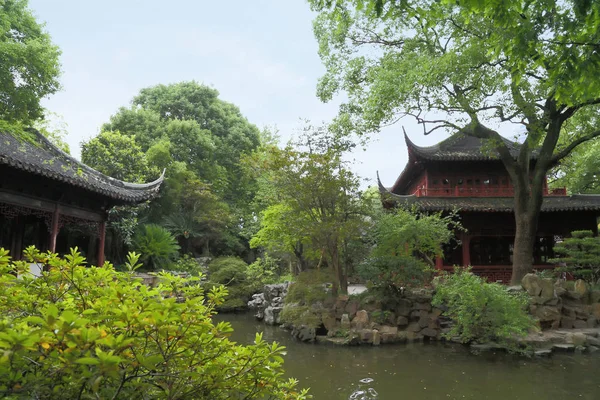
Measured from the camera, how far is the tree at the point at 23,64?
8.41 m

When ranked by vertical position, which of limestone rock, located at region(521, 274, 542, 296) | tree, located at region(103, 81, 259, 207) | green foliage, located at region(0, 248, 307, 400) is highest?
tree, located at region(103, 81, 259, 207)

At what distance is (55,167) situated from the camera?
8.87 m

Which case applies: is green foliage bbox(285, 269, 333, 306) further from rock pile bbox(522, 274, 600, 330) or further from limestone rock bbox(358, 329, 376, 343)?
rock pile bbox(522, 274, 600, 330)

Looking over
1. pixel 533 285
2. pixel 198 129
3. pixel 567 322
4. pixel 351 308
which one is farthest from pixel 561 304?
pixel 198 129

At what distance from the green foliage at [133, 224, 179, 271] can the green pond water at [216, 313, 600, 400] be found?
970cm

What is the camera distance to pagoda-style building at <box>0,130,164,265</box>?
796cm

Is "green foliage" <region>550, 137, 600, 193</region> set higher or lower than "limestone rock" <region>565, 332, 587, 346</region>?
higher

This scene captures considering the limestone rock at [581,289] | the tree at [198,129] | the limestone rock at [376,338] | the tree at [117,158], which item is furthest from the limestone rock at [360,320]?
the tree at [198,129]

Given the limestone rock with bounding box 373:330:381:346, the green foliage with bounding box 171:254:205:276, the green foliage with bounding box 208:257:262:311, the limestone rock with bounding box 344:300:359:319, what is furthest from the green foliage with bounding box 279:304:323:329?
the green foliage with bounding box 171:254:205:276

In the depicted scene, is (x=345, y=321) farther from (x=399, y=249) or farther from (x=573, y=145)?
(x=573, y=145)

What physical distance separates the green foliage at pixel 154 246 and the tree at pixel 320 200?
290 inches

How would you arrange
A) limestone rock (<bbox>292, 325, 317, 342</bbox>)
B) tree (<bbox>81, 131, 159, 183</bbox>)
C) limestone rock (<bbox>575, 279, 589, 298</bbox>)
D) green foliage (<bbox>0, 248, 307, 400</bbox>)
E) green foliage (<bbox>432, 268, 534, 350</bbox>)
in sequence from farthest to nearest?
tree (<bbox>81, 131, 159, 183</bbox>), limestone rock (<bbox>575, 279, 589, 298</bbox>), limestone rock (<bbox>292, 325, 317, 342</bbox>), green foliage (<bbox>432, 268, 534, 350</bbox>), green foliage (<bbox>0, 248, 307, 400</bbox>)

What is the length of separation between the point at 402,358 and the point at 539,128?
23.2 ft

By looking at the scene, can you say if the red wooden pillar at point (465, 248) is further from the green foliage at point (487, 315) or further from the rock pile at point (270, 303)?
the rock pile at point (270, 303)
